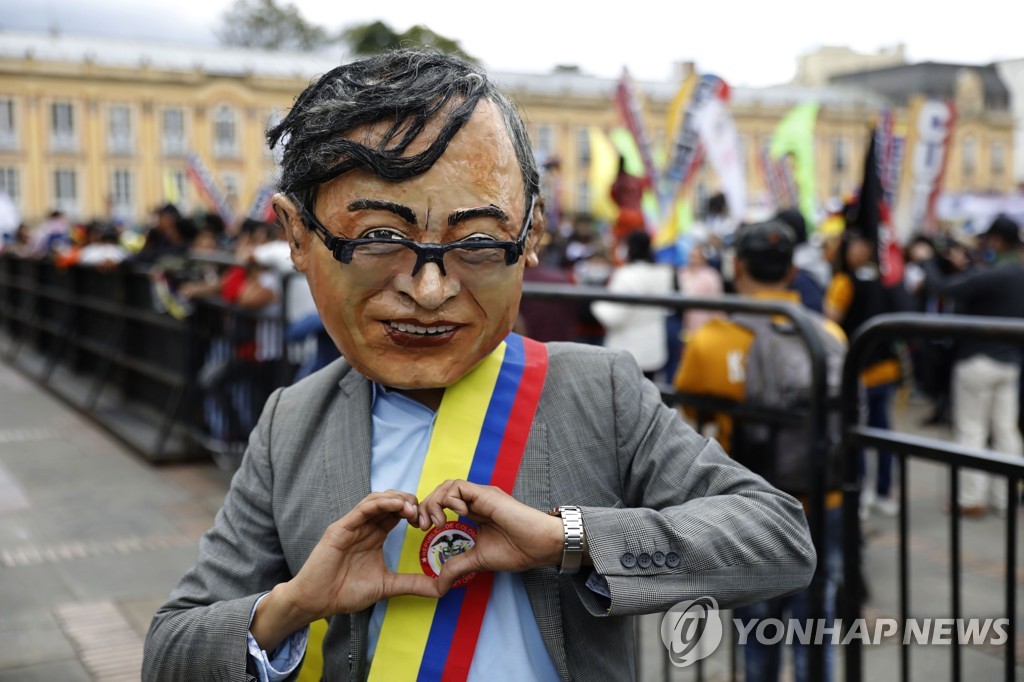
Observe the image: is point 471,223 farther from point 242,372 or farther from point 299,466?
point 242,372

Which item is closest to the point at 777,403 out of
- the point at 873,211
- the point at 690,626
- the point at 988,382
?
the point at 690,626

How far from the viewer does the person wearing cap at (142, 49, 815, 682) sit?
1.37 meters

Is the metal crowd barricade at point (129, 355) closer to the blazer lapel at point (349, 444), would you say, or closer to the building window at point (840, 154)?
the blazer lapel at point (349, 444)

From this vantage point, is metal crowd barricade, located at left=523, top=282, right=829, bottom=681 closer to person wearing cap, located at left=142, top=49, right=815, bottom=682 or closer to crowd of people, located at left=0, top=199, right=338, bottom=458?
person wearing cap, located at left=142, top=49, right=815, bottom=682

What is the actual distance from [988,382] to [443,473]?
6.01 m

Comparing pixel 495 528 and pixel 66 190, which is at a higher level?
pixel 66 190

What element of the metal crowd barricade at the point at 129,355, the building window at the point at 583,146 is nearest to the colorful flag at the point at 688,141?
the metal crowd barricade at the point at 129,355

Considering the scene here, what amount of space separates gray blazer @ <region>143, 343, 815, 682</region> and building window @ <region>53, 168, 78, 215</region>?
54.4 meters

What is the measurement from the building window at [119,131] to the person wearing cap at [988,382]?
50.2 meters

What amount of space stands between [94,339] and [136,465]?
9.79 feet

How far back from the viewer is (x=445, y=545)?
141 centimetres

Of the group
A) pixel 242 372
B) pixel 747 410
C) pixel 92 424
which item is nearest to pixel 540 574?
pixel 747 410

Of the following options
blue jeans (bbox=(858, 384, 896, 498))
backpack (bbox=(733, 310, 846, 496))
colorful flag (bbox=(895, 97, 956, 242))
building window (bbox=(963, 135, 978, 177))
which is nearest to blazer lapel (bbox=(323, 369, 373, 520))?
backpack (bbox=(733, 310, 846, 496))

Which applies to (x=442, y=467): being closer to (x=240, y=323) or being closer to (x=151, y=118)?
(x=240, y=323)
